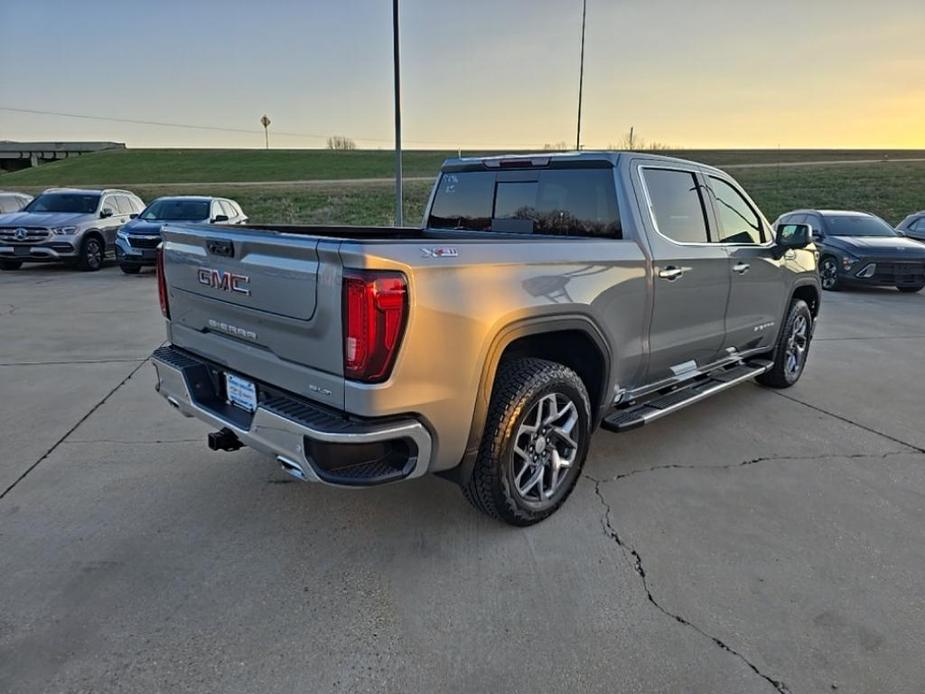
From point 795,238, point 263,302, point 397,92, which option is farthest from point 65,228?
point 795,238

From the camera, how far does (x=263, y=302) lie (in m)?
2.72

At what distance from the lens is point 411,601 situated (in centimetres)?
268

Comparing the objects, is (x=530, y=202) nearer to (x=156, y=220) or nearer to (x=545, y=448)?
(x=545, y=448)

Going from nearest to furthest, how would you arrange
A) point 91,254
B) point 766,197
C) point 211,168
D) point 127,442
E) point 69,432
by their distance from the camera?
point 127,442, point 69,432, point 91,254, point 766,197, point 211,168

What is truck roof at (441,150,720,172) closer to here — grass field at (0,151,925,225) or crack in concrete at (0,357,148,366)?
crack in concrete at (0,357,148,366)

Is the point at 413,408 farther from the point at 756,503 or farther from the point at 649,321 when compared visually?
the point at 756,503

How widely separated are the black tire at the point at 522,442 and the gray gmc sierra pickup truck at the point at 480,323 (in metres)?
0.01

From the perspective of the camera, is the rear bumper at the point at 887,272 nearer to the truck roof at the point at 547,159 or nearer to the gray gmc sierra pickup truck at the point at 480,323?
the gray gmc sierra pickup truck at the point at 480,323

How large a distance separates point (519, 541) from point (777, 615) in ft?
3.86

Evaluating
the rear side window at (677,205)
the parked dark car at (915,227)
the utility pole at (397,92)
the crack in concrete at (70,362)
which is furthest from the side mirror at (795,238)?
the parked dark car at (915,227)

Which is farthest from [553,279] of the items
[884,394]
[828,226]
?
[828,226]

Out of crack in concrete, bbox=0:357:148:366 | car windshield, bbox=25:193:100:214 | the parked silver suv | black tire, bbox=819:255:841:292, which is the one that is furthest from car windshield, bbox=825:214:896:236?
car windshield, bbox=25:193:100:214

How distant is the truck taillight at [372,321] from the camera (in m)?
2.34

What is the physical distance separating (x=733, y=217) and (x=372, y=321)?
138 inches
